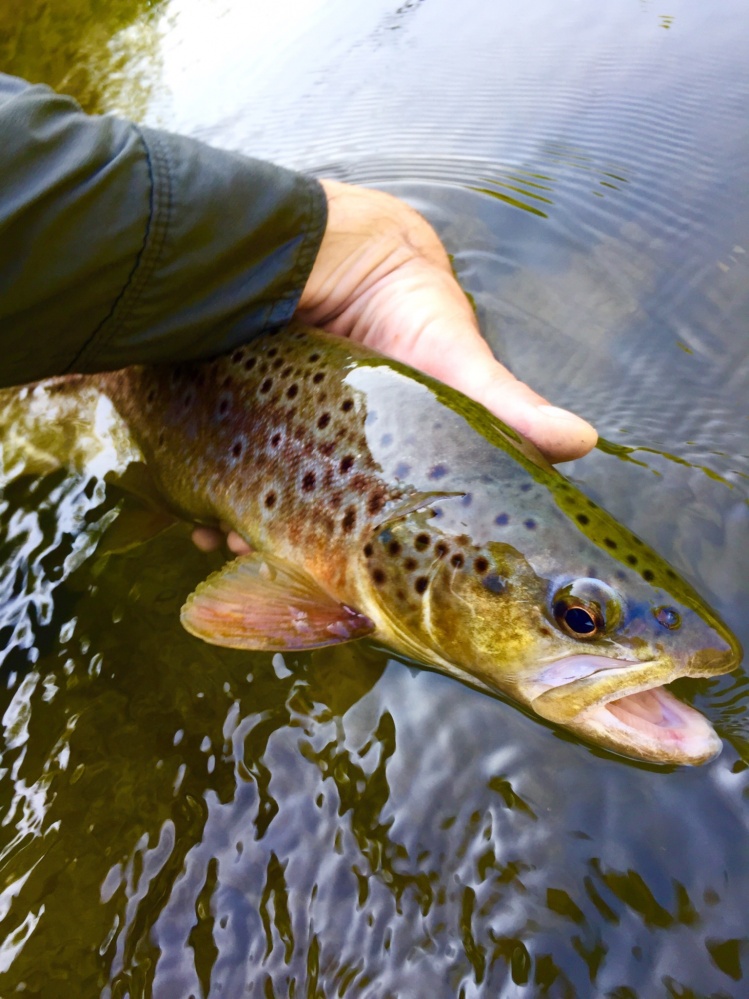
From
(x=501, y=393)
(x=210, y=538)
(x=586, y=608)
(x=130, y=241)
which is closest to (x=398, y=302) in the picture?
(x=501, y=393)

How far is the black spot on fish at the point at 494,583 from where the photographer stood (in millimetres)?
1553

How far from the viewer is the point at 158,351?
6.48 feet

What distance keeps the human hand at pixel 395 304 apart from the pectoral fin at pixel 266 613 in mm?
278

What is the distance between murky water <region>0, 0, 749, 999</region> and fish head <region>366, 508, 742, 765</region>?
13 cm

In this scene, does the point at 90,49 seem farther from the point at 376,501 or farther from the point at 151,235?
the point at 376,501

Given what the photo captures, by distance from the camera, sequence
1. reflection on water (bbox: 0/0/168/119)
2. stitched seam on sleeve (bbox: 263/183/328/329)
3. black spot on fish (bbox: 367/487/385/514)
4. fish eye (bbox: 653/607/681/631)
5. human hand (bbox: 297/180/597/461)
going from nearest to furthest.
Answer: fish eye (bbox: 653/607/681/631)
black spot on fish (bbox: 367/487/385/514)
human hand (bbox: 297/180/597/461)
stitched seam on sleeve (bbox: 263/183/328/329)
reflection on water (bbox: 0/0/168/119)

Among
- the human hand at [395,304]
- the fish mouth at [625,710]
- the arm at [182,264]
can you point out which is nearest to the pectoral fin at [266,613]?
the human hand at [395,304]

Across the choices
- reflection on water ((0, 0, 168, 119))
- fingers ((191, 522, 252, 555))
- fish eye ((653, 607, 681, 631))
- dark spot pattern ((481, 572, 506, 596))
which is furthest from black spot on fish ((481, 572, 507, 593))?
reflection on water ((0, 0, 168, 119))

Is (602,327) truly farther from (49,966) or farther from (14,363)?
(49,966)

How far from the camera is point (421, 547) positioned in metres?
1.67

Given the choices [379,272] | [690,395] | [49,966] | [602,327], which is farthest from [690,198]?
[49,966]

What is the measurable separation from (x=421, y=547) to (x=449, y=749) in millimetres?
414

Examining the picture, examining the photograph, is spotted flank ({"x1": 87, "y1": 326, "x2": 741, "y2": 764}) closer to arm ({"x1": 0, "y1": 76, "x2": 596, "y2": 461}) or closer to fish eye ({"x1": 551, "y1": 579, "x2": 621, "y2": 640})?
fish eye ({"x1": 551, "y1": 579, "x2": 621, "y2": 640})

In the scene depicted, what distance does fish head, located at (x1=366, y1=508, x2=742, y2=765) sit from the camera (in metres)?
1.41
